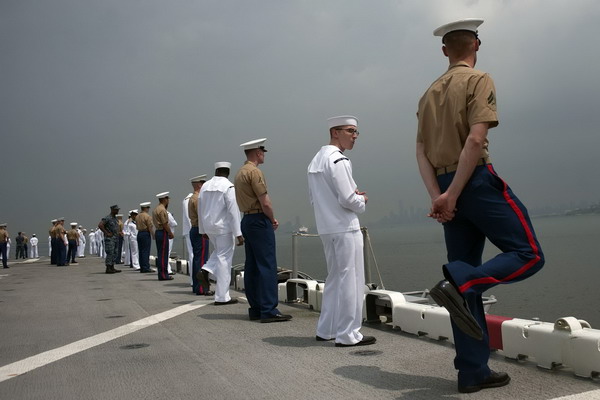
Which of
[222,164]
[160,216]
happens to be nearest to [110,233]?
[160,216]

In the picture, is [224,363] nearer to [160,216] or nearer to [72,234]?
[160,216]

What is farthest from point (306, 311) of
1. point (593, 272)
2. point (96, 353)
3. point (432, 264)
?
point (593, 272)

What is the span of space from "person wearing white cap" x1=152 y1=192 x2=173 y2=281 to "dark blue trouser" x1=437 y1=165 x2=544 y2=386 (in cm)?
1172

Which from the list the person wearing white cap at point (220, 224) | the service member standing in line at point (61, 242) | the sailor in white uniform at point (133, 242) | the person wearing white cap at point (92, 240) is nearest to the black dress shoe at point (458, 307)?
the person wearing white cap at point (220, 224)

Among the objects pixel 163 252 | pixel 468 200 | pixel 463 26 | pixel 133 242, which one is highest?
pixel 463 26

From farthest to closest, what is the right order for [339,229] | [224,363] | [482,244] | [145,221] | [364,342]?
[145,221], [339,229], [364,342], [224,363], [482,244]

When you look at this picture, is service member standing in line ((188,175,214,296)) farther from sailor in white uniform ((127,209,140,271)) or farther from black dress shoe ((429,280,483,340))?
sailor in white uniform ((127,209,140,271))

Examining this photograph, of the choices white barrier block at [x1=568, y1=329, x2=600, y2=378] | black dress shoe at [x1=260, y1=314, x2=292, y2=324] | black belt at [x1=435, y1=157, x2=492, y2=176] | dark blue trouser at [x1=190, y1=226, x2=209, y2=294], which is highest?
black belt at [x1=435, y1=157, x2=492, y2=176]

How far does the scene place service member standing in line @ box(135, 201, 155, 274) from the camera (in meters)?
18.6

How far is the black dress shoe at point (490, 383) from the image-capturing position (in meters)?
3.62

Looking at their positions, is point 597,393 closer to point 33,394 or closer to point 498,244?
point 498,244

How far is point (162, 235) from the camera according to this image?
49.0ft

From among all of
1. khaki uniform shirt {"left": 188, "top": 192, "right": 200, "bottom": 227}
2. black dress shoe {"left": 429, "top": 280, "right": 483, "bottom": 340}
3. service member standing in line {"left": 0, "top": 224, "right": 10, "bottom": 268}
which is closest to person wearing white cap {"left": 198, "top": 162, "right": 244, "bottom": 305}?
khaki uniform shirt {"left": 188, "top": 192, "right": 200, "bottom": 227}

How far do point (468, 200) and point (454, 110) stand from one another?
528 millimetres
